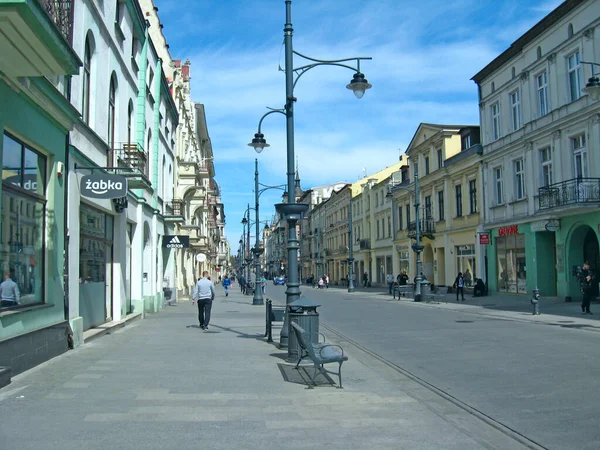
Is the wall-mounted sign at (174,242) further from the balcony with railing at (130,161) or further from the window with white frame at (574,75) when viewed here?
the window with white frame at (574,75)

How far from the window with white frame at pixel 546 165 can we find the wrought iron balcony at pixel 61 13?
77.3ft

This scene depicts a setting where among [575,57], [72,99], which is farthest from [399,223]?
[72,99]

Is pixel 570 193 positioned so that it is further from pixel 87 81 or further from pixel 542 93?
pixel 87 81

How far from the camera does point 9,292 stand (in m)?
9.10

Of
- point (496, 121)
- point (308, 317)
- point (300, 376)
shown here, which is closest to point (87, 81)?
point (308, 317)

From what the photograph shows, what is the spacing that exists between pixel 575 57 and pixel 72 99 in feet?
71.2

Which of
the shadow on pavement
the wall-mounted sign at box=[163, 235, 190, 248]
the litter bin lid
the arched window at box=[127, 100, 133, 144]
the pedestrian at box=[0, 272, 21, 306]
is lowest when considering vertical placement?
the shadow on pavement

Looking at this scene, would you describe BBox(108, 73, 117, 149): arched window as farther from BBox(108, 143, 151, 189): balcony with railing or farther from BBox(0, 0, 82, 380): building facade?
BBox(0, 0, 82, 380): building facade

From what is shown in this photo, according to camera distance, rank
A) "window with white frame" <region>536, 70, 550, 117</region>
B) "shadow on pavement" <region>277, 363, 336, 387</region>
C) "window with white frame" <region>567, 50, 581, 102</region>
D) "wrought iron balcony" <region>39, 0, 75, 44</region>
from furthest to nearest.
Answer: "window with white frame" <region>536, 70, 550, 117</region>
"window with white frame" <region>567, 50, 581, 102</region>
"shadow on pavement" <region>277, 363, 336, 387</region>
"wrought iron balcony" <region>39, 0, 75, 44</region>

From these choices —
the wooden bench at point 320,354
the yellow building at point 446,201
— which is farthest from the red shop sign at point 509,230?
the wooden bench at point 320,354

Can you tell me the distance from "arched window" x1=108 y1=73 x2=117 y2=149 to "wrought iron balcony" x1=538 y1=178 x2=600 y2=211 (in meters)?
18.2

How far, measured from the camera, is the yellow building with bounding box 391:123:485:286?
36000 mm

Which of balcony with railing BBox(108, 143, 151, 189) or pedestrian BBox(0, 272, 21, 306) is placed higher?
balcony with railing BBox(108, 143, 151, 189)

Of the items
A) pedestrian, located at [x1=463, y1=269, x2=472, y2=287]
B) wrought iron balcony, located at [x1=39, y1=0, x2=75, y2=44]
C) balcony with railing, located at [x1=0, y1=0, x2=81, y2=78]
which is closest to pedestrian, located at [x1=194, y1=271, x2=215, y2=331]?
wrought iron balcony, located at [x1=39, y1=0, x2=75, y2=44]
